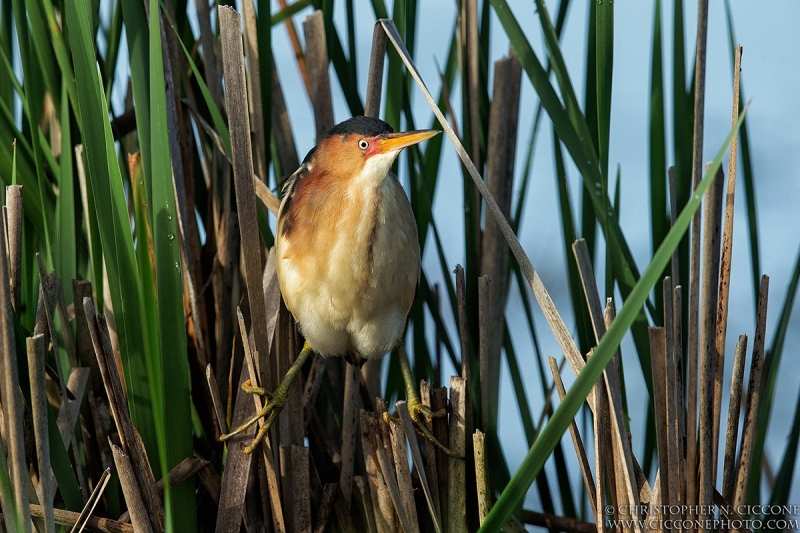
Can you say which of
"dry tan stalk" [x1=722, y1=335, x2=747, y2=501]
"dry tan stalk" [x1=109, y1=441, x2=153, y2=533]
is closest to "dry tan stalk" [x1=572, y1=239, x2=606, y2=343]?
"dry tan stalk" [x1=722, y1=335, x2=747, y2=501]

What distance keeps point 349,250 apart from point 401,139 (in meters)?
0.22

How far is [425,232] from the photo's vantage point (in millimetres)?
1568

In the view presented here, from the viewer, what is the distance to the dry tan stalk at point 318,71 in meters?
1.54

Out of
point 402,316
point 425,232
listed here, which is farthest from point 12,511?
point 425,232

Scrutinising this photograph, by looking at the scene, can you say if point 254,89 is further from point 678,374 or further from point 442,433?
point 678,374

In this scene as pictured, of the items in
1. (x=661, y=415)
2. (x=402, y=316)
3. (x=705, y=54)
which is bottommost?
(x=661, y=415)

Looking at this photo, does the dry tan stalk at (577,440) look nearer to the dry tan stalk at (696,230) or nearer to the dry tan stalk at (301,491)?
the dry tan stalk at (696,230)

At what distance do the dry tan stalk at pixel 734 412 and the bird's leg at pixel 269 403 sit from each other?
0.72 meters

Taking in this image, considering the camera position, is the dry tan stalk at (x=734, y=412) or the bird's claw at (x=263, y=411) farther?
the bird's claw at (x=263, y=411)

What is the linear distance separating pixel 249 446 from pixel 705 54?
92cm

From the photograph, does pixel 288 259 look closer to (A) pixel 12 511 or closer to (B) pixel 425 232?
(B) pixel 425 232

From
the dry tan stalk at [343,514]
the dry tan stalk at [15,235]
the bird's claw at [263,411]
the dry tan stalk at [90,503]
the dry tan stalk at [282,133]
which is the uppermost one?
the dry tan stalk at [282,133]

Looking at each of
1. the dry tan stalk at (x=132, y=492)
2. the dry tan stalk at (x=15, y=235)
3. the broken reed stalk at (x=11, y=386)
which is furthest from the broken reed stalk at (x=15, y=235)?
the dry tan stalk at (x=132, y=492)

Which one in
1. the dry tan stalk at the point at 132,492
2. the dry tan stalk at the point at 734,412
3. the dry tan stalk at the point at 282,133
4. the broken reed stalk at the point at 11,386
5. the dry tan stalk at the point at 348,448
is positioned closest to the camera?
the broken reed stalk at the point at 11,386
